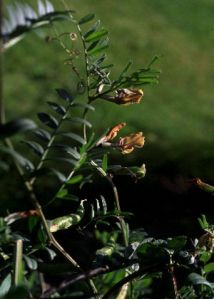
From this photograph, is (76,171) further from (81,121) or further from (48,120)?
(81,121)

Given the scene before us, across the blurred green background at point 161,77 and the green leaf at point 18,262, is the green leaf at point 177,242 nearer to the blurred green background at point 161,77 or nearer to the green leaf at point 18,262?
the green leaf at point 18,262

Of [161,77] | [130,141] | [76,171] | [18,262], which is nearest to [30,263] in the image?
[18,262]

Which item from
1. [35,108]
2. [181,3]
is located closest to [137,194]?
[35,108]

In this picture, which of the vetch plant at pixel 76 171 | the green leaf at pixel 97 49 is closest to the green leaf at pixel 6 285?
the vetch plant at pixel 76 171

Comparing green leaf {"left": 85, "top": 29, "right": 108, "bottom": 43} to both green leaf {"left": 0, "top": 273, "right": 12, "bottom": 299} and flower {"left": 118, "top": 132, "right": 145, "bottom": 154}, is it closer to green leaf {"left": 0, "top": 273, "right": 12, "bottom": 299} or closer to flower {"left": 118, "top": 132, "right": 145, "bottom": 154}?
flower {"left": 118, "top": 132, "right": 145, "bottom": 154}

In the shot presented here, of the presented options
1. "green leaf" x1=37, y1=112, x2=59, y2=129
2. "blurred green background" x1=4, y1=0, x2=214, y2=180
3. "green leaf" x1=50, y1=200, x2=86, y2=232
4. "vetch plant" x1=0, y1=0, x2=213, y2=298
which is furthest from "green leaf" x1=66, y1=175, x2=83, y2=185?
"blurred green background" x1=4, y1=0, x2=214, y2=180

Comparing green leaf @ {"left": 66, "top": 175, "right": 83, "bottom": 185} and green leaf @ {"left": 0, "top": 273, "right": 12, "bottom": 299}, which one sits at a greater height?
green leaf @ {"left": 66, "top": 175, "right": 83, "bottom": 185}

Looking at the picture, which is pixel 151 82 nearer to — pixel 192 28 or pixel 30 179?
pixel 30 179
